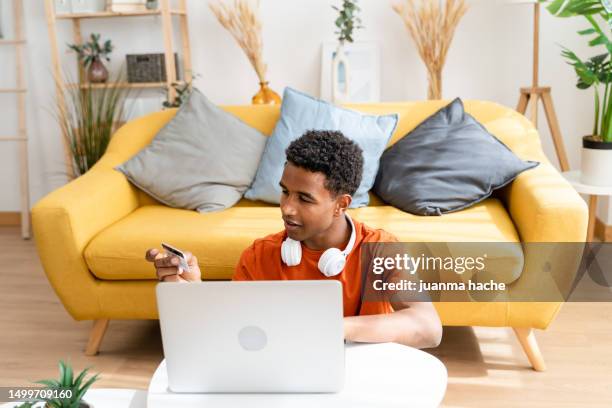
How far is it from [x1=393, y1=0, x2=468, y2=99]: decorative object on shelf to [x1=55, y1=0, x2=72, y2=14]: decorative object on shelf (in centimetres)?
186

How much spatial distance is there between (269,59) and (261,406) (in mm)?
3264

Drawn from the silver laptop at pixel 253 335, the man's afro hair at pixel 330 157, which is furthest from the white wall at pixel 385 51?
the silver laptop at pixel 253 335

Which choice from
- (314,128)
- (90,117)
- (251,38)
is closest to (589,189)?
(314,128)

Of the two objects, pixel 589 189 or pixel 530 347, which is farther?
pixel 589 189

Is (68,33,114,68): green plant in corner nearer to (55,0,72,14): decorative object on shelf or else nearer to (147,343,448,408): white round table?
(55,0,72,14): decorative object on shelf

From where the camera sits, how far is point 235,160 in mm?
3115

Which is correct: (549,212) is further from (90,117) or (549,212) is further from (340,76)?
(90,117)

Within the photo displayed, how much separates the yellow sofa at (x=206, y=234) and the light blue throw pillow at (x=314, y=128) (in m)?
0.12

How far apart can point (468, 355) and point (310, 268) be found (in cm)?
128

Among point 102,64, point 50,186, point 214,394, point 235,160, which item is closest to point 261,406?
point 214,394

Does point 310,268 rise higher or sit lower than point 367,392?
higher

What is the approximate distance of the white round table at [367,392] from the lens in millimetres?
1222

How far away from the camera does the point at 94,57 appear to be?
14.1ft

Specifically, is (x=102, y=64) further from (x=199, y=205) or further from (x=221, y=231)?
(x=221, y=231)
